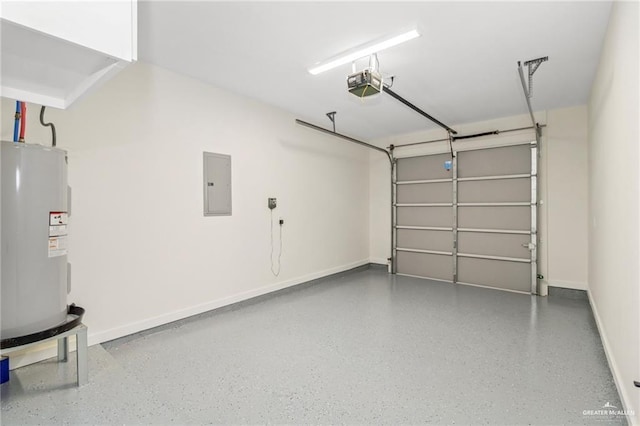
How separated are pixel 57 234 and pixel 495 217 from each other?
18.1 feet

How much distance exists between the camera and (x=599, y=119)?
→ 2957 mm

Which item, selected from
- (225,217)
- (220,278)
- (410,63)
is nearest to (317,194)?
(225,217)

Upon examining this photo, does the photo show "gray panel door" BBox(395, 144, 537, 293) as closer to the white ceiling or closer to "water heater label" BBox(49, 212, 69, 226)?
the white ceiling

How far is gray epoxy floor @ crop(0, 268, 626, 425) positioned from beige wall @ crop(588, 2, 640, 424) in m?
0.31

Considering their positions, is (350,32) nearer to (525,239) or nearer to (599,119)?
(599,119)

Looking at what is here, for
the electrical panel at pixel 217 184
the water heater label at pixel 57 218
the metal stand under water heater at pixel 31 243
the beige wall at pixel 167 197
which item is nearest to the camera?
the metal stand under water heater at pixel 31 243

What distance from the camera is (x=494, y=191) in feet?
16.5

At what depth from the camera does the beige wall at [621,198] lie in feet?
5.46

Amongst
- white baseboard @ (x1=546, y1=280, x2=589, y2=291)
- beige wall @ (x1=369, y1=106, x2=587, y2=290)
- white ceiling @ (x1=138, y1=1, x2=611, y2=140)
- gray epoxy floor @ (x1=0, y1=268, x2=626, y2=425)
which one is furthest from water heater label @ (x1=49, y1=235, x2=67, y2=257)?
white baseboard @ (x1=546, y1=280, x2=589, y2=291)

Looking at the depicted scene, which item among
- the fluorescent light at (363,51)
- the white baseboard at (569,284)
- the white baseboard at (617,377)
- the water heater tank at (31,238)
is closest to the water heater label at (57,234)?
the water heater tank at (31,238)

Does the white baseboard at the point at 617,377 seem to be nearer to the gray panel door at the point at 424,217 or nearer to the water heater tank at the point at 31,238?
the gray panel door at the point at 424,217

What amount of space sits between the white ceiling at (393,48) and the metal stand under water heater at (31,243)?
134 cm

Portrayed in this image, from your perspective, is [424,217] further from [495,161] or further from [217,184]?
[217,184]

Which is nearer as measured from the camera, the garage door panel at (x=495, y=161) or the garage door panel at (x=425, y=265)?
the garage door panel at (x=495, y=161)
